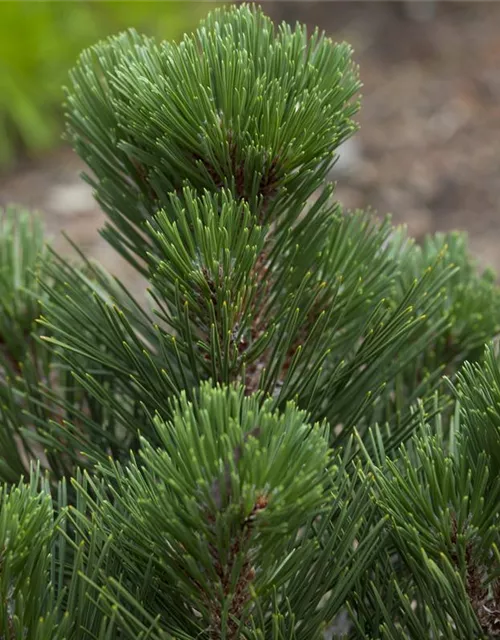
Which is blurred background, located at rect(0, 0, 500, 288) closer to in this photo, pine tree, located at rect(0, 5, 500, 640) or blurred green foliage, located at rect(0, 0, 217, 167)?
blurred green foliage, located at rect(0, 0, 217, 167)

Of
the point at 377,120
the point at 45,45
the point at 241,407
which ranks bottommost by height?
the point at 241,407

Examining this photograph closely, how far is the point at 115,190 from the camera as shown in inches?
31.3

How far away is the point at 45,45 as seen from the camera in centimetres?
385

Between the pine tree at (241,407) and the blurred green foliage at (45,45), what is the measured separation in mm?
3201

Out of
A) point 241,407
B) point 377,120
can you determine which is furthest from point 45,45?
point 241,407

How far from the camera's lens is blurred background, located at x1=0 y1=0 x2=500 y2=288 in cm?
359

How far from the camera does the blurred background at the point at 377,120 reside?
3592mm

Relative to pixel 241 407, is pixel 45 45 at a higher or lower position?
higher

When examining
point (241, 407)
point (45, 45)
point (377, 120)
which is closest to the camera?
point (241, 407)

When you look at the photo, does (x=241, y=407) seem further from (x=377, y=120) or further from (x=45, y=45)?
(x=377, y=120)

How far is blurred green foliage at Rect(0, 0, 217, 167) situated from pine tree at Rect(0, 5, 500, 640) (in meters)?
3.20

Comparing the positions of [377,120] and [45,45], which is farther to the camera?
[377,120]

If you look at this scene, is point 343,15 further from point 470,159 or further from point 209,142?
point 209,142

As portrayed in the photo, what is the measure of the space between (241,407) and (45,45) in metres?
3.55
